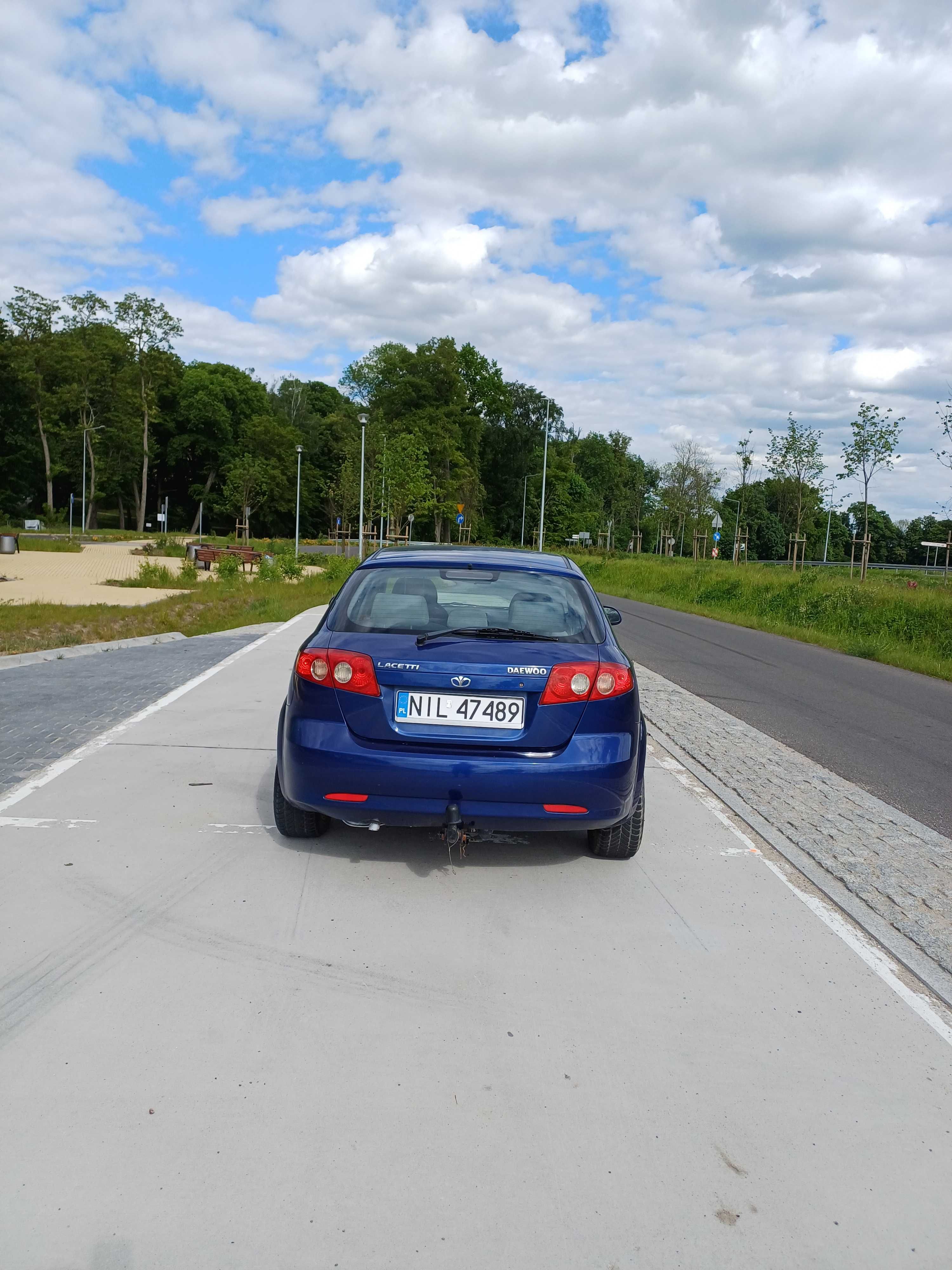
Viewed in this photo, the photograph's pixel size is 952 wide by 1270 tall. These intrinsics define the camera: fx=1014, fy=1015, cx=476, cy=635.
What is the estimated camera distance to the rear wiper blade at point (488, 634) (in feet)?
15.1

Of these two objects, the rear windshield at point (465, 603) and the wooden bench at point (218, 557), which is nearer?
the rear windshield at point (465, 603)

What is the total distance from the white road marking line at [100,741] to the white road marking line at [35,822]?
20cm

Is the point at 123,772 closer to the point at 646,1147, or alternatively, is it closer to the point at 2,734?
the point at 2,734

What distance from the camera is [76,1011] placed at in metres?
3.25

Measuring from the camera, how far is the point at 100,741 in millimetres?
7070

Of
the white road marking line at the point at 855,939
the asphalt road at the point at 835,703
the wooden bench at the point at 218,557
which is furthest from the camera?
the wooden bench at the point at 218,557

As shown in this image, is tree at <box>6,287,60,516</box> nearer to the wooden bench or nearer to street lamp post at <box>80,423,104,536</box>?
street lamp post at <box>80,423,104,536</box>

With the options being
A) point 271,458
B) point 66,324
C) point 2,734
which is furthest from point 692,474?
point 2,734

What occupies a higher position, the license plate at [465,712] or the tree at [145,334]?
the tree at [145,334]

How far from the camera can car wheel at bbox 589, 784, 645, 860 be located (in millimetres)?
4906

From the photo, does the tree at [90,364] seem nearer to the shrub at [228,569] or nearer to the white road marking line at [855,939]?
the shrub at [228,569]

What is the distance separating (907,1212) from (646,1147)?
639 mm

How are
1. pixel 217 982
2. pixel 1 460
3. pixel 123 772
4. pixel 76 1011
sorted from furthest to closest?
pixel 1 460, pixel 123 772, pixel 217 982, pixel 76 1011

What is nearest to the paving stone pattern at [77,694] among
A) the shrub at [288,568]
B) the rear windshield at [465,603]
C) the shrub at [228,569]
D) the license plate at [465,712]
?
the rear windshield at [465,603]
